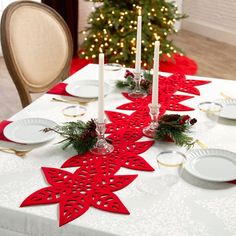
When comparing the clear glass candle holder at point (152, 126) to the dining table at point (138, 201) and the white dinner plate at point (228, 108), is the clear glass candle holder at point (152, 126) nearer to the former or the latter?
the dining table at point (138, 201)

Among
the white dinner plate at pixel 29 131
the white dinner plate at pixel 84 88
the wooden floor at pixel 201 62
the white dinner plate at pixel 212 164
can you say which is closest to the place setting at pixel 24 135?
the white dinner plate at pixel 29 131

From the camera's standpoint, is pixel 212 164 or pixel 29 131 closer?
pixel 212 164

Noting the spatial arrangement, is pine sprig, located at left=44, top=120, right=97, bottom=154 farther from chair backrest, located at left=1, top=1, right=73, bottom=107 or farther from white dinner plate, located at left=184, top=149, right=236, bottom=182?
chair backrest, located at left=1, top=1, right=73, bottom=107

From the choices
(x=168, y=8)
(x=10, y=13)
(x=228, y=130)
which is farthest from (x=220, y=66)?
(x=228, y=130)

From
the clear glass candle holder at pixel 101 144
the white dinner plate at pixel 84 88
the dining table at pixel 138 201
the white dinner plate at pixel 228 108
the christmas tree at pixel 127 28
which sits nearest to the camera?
the dining table at pixel 138 201

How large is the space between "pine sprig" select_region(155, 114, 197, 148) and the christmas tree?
233 cm

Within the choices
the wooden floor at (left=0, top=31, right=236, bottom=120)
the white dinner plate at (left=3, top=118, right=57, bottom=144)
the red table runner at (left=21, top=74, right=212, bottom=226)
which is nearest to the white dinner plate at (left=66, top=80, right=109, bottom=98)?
the red table runner at (left=21, top=74, right=212, bottom=226)

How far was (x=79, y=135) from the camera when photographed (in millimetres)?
1280

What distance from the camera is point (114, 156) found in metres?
1.25

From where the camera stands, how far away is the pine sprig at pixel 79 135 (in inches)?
49.6

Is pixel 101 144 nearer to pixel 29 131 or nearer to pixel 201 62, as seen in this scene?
pixel 29 131

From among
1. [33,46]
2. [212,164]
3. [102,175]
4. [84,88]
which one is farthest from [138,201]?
[33,46]

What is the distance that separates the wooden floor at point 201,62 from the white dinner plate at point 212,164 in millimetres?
2245

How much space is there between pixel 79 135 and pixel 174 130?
285mm
